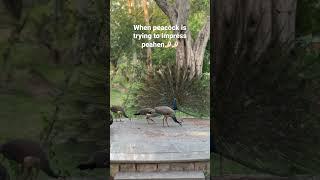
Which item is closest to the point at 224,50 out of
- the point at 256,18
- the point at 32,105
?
the point at 256,18

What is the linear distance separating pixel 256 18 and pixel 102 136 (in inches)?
102

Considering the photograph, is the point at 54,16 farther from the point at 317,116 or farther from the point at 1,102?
the point at 317,116

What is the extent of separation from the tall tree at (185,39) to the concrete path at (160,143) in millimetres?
812

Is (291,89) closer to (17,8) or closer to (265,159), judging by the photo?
(265,159)

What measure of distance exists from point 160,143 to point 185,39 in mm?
1425

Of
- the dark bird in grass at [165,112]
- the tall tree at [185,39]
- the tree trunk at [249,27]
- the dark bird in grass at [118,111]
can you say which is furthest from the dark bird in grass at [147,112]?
the tree trunk at [249,27]

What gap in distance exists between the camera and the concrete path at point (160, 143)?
24.0ft

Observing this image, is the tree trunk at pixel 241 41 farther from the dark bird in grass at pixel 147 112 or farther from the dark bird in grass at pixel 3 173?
the dark bird in grass at pixel 3 173

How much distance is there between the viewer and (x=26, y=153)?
7.39m

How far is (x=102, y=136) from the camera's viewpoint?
7406 mm

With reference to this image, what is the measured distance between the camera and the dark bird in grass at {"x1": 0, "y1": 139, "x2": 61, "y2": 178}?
733 centimetres

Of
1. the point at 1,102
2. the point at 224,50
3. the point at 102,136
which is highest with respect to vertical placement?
the point at 224,50

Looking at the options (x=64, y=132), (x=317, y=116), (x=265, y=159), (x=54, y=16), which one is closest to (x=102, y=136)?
(x=64, y=132)

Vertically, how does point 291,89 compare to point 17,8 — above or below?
below
